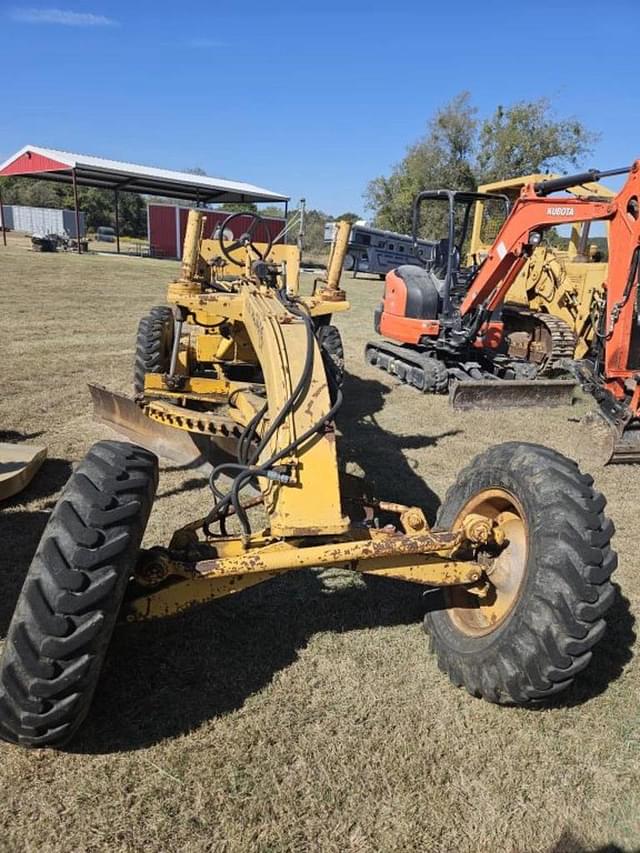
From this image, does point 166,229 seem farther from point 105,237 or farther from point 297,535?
point 297,535

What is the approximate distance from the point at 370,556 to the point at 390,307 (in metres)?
7.46

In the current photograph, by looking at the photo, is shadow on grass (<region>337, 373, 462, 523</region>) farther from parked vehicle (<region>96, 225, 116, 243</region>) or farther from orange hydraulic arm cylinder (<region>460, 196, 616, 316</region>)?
parked vehicle (<region>96, 225, 116, 243</region>)

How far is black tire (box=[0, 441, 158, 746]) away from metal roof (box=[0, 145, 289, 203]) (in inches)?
1155

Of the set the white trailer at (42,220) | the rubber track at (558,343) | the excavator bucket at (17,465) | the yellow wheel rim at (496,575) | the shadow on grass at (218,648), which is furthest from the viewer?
the white trailer at (42,220)

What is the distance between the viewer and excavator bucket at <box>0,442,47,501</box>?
4.53m

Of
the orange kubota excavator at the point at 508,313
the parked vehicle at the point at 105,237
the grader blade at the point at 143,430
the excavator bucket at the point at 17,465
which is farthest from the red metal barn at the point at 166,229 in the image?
the excavator bucket at the point at 17,465

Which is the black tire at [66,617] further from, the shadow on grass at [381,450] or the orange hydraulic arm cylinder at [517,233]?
the orange hydraulic arm cylinder at [517,233]

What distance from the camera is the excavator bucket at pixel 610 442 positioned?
6.34 meters

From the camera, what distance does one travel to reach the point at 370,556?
270 cm

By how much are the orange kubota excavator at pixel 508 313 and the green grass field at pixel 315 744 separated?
9.30 ft

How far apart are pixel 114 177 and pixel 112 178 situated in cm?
68

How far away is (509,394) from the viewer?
8.17m

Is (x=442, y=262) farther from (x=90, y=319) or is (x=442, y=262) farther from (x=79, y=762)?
(x=79, y=762)

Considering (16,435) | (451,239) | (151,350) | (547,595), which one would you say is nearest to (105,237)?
(451,239)
